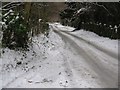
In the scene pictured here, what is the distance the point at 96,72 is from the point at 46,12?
18647 millimetres

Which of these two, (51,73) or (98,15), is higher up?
(51,73)

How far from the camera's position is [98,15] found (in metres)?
38.7

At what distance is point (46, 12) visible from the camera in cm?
2870

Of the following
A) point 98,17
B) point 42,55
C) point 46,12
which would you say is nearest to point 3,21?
point 42,55

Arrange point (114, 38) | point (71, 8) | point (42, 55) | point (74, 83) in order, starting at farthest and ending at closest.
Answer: point (71, 8) → point (114, 38) → point (42, 55) → point (74, 83)

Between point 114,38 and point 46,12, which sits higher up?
point 46,12

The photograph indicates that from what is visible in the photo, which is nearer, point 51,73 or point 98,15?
point 51,73

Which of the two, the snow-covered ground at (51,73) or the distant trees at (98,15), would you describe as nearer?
the snow-covered ground at (51,73)

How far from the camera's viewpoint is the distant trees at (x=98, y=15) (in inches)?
1253

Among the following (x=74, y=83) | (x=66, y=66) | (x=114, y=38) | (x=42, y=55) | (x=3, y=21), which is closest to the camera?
(x=74, y=83)

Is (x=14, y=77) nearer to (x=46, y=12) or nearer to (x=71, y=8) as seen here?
(x=46, y=12)

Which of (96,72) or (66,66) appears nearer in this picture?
(96,72)

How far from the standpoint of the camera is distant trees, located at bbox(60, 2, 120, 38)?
1253 inches

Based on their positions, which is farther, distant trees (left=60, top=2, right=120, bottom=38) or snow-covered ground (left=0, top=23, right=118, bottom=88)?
distant trees (left=60, top=2, right=120, bottom=38)
